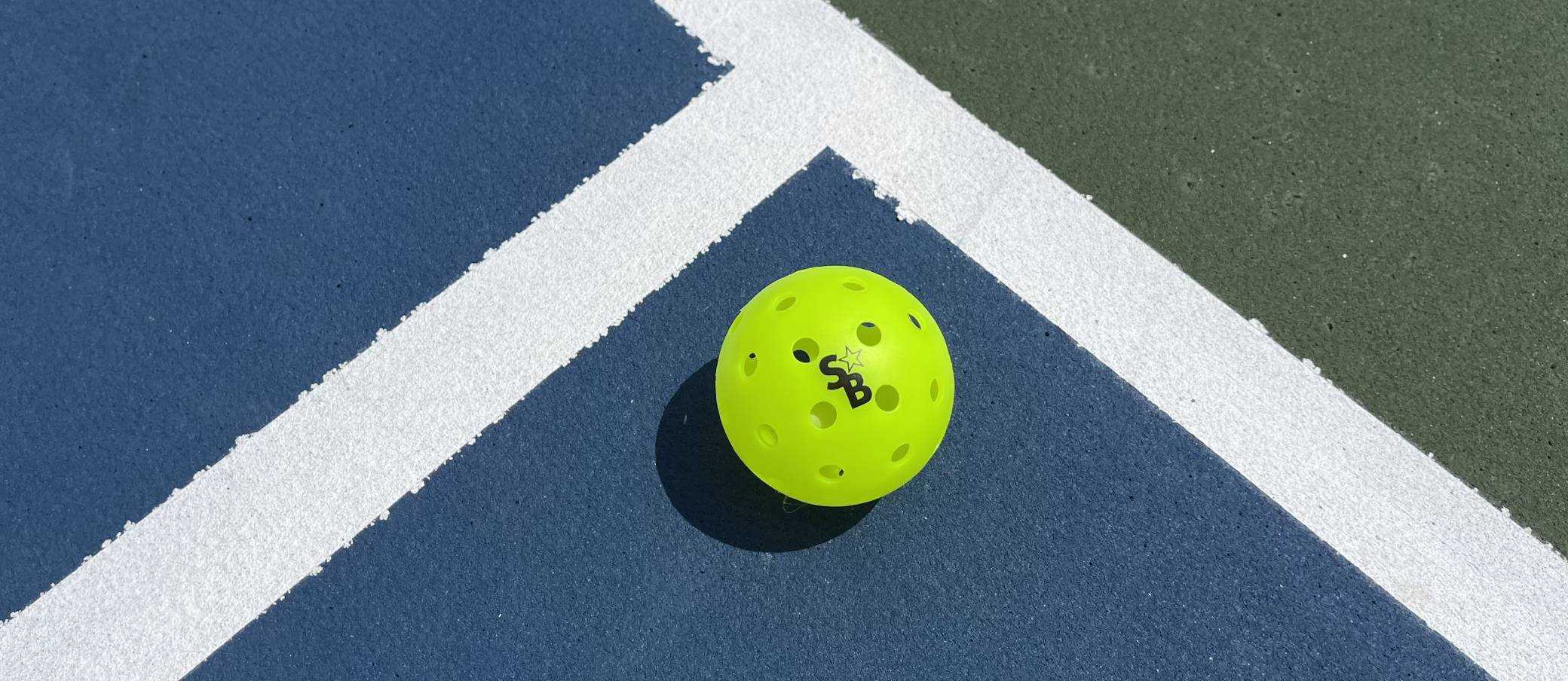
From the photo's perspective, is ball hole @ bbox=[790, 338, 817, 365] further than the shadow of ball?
No

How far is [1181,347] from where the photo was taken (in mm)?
3656

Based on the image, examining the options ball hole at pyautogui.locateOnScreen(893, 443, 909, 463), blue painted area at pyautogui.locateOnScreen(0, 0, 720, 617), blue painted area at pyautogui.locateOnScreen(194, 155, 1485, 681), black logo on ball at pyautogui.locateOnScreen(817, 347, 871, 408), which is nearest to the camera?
black logo on ball at pyautogui.locateOnScreen(817, 347, 871, 408)

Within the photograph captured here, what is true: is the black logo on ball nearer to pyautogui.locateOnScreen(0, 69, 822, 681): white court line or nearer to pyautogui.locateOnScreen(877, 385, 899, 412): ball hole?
pyautogui.locateOnScreen(877, 385, 899, 412): ball hole

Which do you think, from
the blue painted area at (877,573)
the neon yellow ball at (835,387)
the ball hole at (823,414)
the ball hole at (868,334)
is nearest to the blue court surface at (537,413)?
the blue painted area at (877,573)

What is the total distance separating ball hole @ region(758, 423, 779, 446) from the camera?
288cm

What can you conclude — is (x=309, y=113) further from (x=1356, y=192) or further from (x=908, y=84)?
(x=1356, y=192)

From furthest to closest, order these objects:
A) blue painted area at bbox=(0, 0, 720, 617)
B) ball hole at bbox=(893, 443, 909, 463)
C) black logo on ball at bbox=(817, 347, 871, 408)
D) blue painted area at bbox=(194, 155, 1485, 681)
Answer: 1. blue painted area at bbox=(0, 0, 720, 617)
2. blue painted area at bbox=(194, 155, 1485, 681)
3. ball hole at bbox=(893, 443, 909, 463)
4. black logo on ball at bbox=(817, 347, 871, 408)

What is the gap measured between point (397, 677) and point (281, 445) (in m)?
0.94

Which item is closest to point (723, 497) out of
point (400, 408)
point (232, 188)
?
point (400, 408)

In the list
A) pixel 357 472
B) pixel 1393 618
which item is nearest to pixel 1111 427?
pixel 1393 618

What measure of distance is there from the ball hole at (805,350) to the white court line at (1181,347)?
122 centimetres

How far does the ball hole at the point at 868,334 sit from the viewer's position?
9.15 ft

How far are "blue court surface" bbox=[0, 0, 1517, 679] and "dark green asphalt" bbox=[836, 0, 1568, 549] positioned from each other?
666mm

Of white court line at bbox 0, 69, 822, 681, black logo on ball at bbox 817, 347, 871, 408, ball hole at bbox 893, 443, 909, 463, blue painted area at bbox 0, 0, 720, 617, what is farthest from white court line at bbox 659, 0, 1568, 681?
black logo on ball at bbox 817, 347, 871, 408
